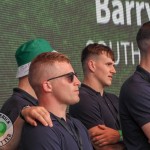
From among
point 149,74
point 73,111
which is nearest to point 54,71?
point 149,74

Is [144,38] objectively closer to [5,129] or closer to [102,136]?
[102,136]

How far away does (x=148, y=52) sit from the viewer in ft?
7.57

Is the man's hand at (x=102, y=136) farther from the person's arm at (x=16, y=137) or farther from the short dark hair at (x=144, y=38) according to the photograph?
the person's arm at (x=16, y=137)

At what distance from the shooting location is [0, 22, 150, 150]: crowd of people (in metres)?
1.83

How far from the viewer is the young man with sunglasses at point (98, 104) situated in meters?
2.55

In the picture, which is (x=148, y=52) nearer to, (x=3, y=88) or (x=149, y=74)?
(x=149, y=74)

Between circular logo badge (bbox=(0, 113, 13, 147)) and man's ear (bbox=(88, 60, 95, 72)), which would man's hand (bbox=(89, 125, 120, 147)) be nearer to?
man's ear (bbox=(88, 60, 95, 72))

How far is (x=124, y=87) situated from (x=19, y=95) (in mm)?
503

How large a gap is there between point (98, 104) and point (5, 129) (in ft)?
2.70

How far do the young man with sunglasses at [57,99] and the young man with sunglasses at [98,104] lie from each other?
57cm

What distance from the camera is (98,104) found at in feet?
8.73

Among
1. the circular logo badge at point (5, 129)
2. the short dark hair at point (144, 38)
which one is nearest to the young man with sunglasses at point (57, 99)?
the circular logo badge at point (5, 129)

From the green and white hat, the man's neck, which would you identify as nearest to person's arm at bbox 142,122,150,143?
the man's neck

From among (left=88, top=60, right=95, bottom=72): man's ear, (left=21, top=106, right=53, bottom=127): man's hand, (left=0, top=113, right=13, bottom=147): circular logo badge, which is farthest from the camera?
(left=88, top=60, right=95, bottom=72): man's ear
